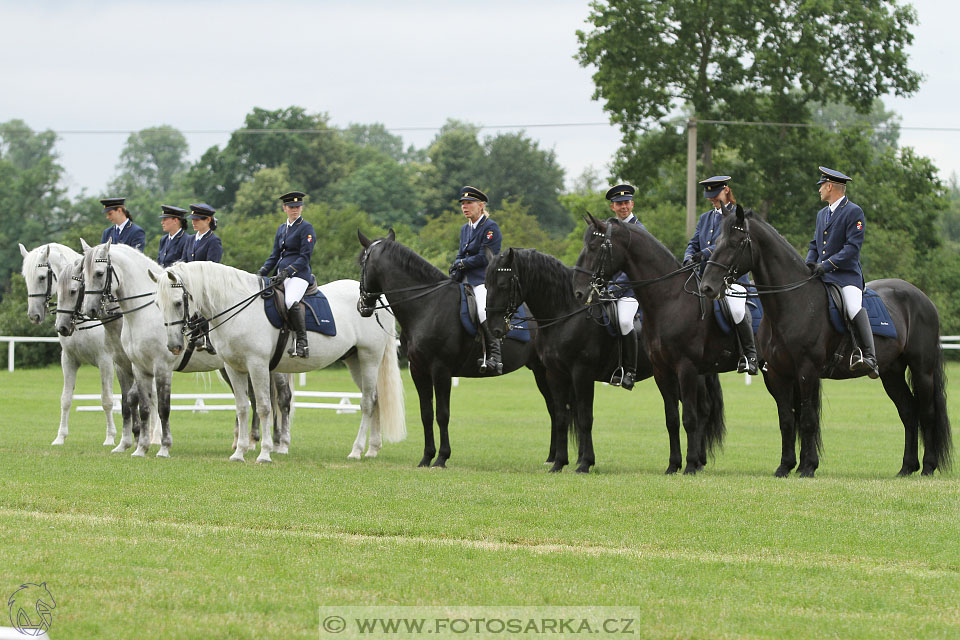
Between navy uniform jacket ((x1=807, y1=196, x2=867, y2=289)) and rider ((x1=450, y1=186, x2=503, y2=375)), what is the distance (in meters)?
3.65

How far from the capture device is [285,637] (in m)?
5.73

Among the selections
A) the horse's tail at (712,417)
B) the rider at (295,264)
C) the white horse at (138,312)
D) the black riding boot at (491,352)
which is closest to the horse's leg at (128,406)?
the white horse at (138,312)

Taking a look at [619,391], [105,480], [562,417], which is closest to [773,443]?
Answer: [562,417]

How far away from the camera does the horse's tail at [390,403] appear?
15367 mm

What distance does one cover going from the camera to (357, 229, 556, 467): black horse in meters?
13.6

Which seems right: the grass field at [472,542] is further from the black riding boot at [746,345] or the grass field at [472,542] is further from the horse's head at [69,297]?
the horse's head at [69,297]

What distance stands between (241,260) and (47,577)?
126ft

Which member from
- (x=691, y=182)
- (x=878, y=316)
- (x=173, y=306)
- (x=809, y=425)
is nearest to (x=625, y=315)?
(x=809, y=425)

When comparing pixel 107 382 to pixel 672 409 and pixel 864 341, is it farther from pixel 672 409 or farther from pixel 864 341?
pixel 864 341

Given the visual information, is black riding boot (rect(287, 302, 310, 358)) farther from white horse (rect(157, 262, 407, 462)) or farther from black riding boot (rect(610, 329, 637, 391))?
black riding boot (rect(610, 329, 637, 391))

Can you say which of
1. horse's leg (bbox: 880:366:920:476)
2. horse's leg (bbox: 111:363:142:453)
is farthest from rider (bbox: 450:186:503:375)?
horse's leg (bbox: 111:363:142:453)

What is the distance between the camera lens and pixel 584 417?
509 inches

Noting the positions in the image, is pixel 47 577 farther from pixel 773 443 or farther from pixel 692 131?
pixel 692 131

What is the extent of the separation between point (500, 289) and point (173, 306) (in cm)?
375
